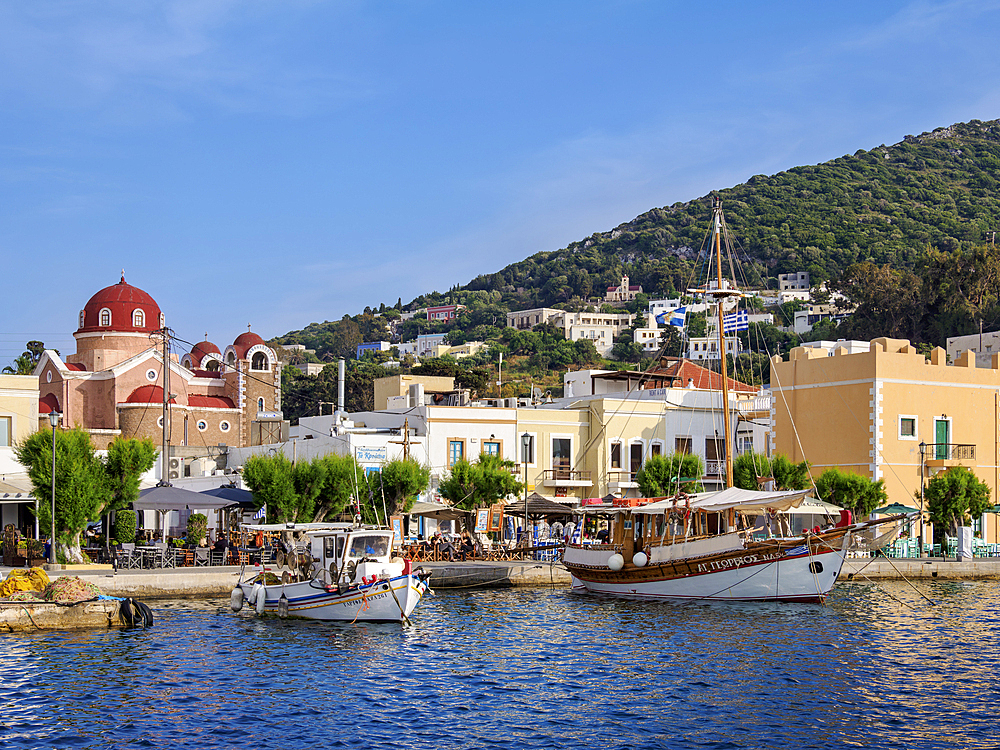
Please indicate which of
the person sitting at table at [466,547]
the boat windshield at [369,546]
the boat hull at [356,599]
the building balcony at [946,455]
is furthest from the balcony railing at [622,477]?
the boat windshield at [369,546]

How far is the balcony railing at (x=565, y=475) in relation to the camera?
155 ft

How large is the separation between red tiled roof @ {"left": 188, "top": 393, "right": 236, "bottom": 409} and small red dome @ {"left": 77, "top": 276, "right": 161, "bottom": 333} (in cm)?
477

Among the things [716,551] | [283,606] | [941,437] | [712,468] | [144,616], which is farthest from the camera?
[712,468]

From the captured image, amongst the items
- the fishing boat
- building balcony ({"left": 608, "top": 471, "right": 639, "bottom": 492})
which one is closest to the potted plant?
the fishing boat

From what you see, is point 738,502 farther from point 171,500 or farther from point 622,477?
point 171,500

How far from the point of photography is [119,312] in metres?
63.9

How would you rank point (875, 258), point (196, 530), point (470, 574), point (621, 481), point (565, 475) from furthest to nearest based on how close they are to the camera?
point (875, 258) → point (621, 481) → point (565, 475) → point (196, 530) → point (470, 574)

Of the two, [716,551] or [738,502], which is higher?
[738,502]

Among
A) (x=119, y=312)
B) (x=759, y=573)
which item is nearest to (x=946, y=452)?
(x=759, y=573)

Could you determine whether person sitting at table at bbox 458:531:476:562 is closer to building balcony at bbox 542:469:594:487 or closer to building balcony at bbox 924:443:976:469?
building balcony at bbox 542:469:594:487

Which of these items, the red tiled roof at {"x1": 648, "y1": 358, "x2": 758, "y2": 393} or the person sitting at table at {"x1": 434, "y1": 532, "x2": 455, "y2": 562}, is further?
the red tiled roof at {"x1": 648, "y1": 358, "x2": 758, "y2": 393}

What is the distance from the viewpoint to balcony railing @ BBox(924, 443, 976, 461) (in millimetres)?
45125

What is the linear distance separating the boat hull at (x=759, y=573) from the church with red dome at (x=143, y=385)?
34355 millimetres

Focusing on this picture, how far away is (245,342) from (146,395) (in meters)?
9.92
